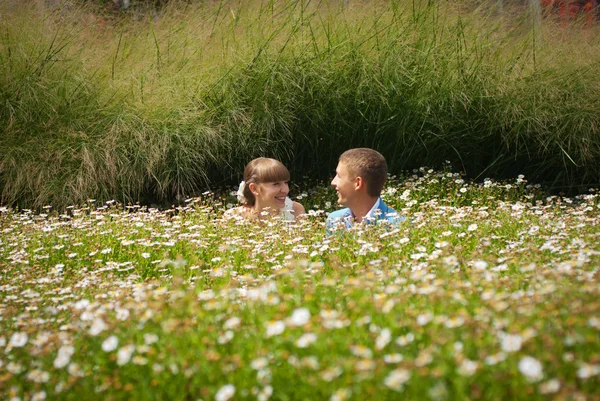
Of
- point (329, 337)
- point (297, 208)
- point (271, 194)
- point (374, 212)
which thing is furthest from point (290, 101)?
point (329, 337)

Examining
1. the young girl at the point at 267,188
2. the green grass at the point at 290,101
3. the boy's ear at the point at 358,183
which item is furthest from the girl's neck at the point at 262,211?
the green grass at the point at 290,101

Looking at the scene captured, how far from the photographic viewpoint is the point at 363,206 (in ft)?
16.6

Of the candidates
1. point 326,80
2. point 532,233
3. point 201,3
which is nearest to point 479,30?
point 326,80

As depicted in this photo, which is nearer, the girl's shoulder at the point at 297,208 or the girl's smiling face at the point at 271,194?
the girl's smiling face at the point at 271,194

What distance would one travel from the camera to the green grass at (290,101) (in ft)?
22.0

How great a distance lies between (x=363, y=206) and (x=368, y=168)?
1.03 feet

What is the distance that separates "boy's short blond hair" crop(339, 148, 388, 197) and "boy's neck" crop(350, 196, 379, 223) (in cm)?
6

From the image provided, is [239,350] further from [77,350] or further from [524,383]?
[524,383]

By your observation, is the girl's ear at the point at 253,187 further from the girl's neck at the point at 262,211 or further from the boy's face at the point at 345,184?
the boy's face at the point at 345,184

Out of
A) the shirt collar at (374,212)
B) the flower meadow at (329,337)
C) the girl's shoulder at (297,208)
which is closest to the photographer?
the flower meadow at (329,337)

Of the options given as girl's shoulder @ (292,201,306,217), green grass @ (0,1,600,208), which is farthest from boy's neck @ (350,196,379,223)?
green grass @ (0,1,600,208)

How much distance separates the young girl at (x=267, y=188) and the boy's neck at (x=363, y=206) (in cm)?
70

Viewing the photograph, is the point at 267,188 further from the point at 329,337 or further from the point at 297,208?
the point at 329,337

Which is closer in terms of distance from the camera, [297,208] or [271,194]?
[271,194]
